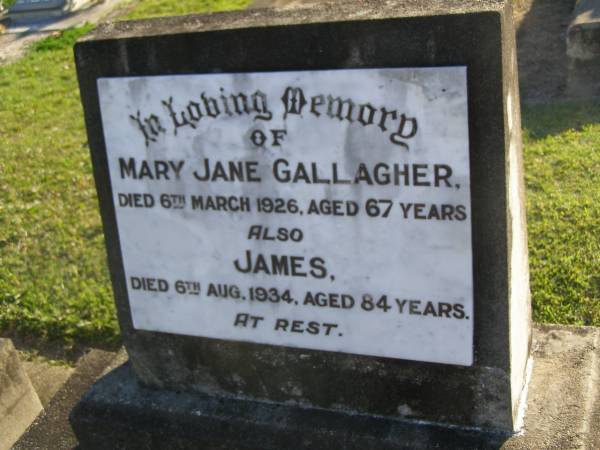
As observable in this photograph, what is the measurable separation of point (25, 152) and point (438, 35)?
536 cm

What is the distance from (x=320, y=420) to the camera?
281cm

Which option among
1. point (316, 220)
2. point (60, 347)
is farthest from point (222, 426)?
point (60, 347)

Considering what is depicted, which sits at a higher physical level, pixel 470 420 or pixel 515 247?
pixel 515 247

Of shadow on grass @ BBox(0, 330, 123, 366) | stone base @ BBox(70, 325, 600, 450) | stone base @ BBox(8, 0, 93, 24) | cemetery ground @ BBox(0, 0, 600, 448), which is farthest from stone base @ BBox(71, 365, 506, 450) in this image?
stone base @ BBox(8, 0, 93, 24)

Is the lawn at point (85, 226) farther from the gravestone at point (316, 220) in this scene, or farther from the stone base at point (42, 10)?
the stone base at point (42, 10)

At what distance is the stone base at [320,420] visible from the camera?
263 cm

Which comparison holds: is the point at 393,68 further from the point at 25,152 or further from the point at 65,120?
the point at 65,120

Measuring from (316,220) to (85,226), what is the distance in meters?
3.22

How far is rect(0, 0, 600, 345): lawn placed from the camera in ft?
13.7

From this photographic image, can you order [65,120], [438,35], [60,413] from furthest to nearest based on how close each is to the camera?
[65,120] < [60,413] < [438,35]

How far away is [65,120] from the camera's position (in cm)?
764

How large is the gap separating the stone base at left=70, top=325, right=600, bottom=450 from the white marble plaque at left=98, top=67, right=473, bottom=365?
0.88ft

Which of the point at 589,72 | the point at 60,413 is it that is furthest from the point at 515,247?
the point at 589,72

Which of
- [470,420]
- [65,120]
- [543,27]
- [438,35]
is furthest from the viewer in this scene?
[543,27]
